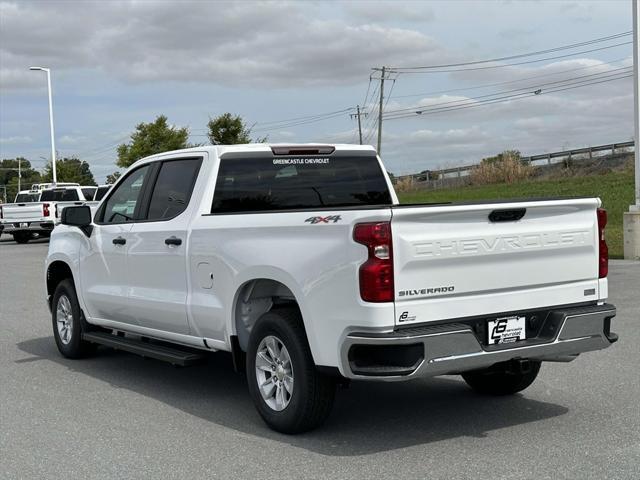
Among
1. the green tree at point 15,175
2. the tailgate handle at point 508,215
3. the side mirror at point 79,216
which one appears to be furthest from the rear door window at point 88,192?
the green tree at point 15,175

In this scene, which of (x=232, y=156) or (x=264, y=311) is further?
(x=232, y=156)

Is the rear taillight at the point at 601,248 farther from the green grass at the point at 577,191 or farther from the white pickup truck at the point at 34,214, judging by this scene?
the white pickup truck at the point at 34,214

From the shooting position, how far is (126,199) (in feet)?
25.8

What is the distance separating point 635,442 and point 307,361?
81.9 inches

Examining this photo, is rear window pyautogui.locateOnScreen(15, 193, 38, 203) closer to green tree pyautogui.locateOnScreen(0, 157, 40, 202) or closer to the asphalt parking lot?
the asphalt parking lot

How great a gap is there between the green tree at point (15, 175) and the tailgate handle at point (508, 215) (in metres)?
126

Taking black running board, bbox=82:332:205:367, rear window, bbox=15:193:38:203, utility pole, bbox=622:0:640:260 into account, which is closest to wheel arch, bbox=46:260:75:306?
black running board, bbox=82:332:205:367

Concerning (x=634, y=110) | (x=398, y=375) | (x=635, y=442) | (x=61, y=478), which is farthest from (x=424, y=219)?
(x=634, y=110)

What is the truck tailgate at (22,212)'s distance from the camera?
29.4 meters

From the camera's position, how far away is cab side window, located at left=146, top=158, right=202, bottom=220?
6953mm

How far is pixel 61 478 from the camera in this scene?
Answer: 16.4 feet

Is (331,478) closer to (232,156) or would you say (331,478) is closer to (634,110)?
(232,156)

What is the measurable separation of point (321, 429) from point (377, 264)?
1456mm

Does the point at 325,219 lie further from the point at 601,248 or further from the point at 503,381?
the point at 503,381
